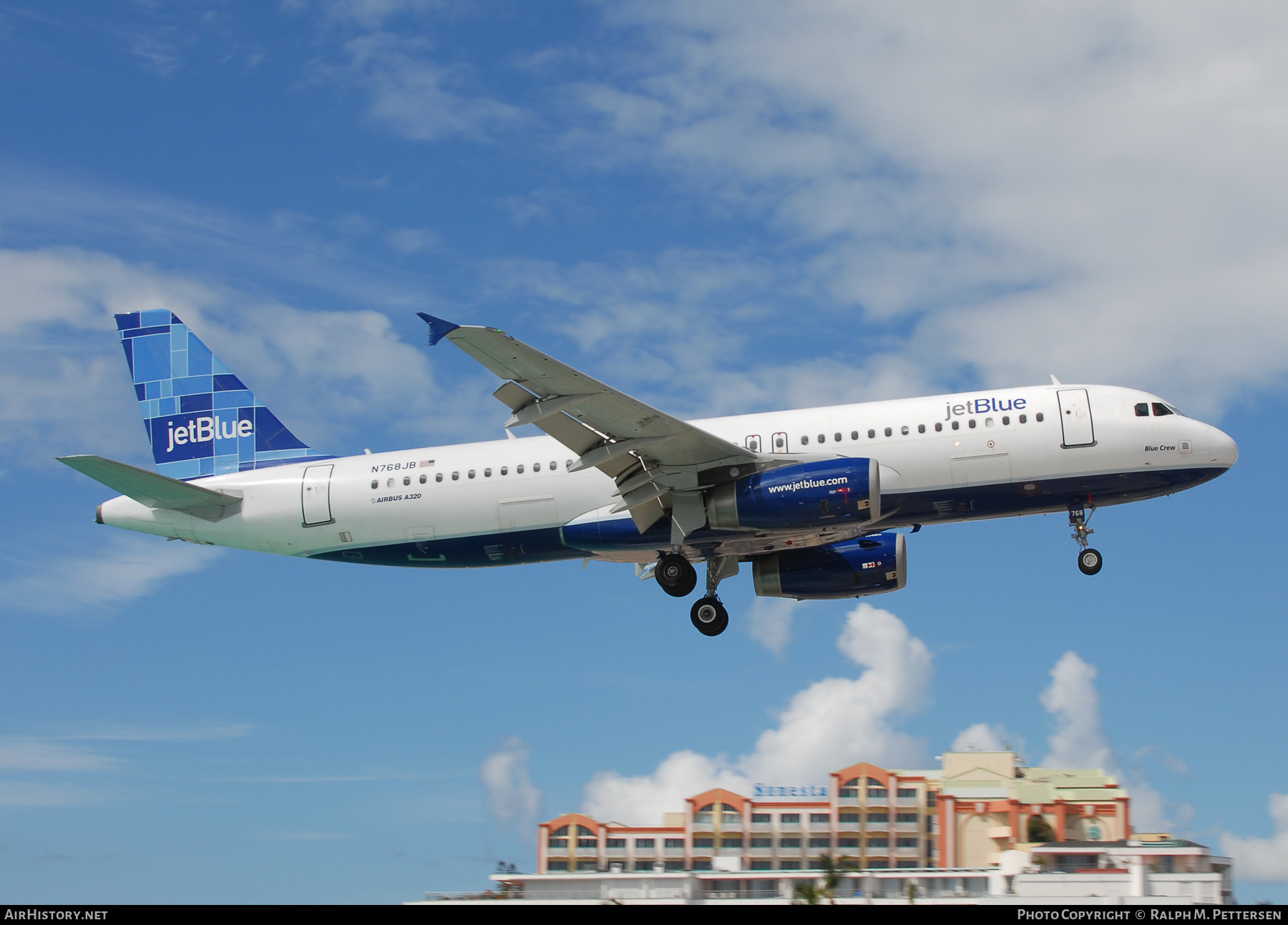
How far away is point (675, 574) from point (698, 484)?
9.04 ft

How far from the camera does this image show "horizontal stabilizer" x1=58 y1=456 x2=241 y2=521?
2852 centimetres

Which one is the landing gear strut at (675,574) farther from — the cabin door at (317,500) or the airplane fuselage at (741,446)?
the cabin door at (317,500)

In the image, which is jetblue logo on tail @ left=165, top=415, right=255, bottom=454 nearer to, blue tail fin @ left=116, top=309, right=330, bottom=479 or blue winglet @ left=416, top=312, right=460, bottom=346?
blue tail fin @ left=116, top=309, right=330, bottom=479

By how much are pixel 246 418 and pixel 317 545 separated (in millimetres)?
5360

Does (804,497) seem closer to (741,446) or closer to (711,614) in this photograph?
(741,446)

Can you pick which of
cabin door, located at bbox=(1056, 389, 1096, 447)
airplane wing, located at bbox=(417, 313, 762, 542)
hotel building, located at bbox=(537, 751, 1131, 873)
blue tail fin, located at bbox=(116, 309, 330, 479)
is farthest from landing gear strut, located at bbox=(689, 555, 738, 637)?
hotel building, located at bbox=(537, 751, 1131, 873)

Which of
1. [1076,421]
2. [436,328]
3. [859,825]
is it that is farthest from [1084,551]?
[859,825]

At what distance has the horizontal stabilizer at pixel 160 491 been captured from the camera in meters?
28.5

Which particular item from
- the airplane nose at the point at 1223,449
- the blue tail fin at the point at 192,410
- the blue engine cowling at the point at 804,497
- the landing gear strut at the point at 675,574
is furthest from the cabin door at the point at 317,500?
the airplane nose at the point at 1223,449

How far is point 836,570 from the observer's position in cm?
3158

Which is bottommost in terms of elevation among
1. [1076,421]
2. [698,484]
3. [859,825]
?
[859,825]
